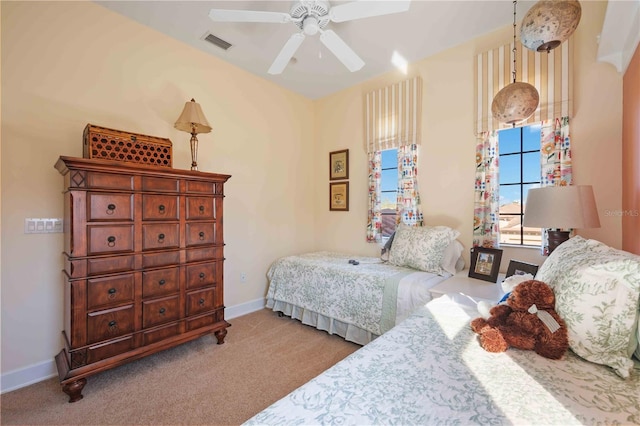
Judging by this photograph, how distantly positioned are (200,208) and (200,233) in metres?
0.21

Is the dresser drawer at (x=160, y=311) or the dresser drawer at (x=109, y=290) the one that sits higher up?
the dresser drawer at (x=109, y=290)

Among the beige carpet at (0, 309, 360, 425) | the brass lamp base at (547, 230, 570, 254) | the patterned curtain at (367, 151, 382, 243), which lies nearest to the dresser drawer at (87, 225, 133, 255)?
the beige carpet at (0, 309, 360, 425)

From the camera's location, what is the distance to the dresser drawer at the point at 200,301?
2238 millimetres

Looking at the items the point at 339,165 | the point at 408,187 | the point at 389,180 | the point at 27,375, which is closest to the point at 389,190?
the point at 389,180

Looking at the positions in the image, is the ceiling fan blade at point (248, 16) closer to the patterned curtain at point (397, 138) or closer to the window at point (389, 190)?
the patterned curtain at point (397, 138)

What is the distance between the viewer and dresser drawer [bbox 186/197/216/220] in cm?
223

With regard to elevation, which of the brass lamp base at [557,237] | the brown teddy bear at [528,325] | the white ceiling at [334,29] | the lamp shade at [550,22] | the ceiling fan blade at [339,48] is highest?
the white ceiling at [334,29]

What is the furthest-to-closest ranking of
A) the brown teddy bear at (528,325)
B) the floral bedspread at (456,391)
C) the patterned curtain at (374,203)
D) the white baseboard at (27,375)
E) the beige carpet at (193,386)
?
1. the patterned curtain at (374,203)
2. the white baseboard at (27,375)
3. the beige carpet at (193,386)
4. the brown teddy bear at (528,325)
5. the floral bedspread at (456,391)

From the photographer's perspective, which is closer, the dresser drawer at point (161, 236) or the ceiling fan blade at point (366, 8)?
the ceiling fan blade at point (366, 8)

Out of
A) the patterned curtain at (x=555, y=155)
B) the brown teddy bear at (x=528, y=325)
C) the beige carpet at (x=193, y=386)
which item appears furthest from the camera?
the patterned curtain at (x=555, y=155)

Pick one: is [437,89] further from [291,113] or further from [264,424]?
[264,424]

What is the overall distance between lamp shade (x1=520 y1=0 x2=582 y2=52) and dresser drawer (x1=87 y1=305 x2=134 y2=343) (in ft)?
10.3

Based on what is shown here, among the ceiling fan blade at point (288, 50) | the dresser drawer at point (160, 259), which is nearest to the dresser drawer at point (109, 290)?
the dresser drawer at point (160, 259)

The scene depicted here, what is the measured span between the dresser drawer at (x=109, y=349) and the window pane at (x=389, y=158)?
10.1 ft
